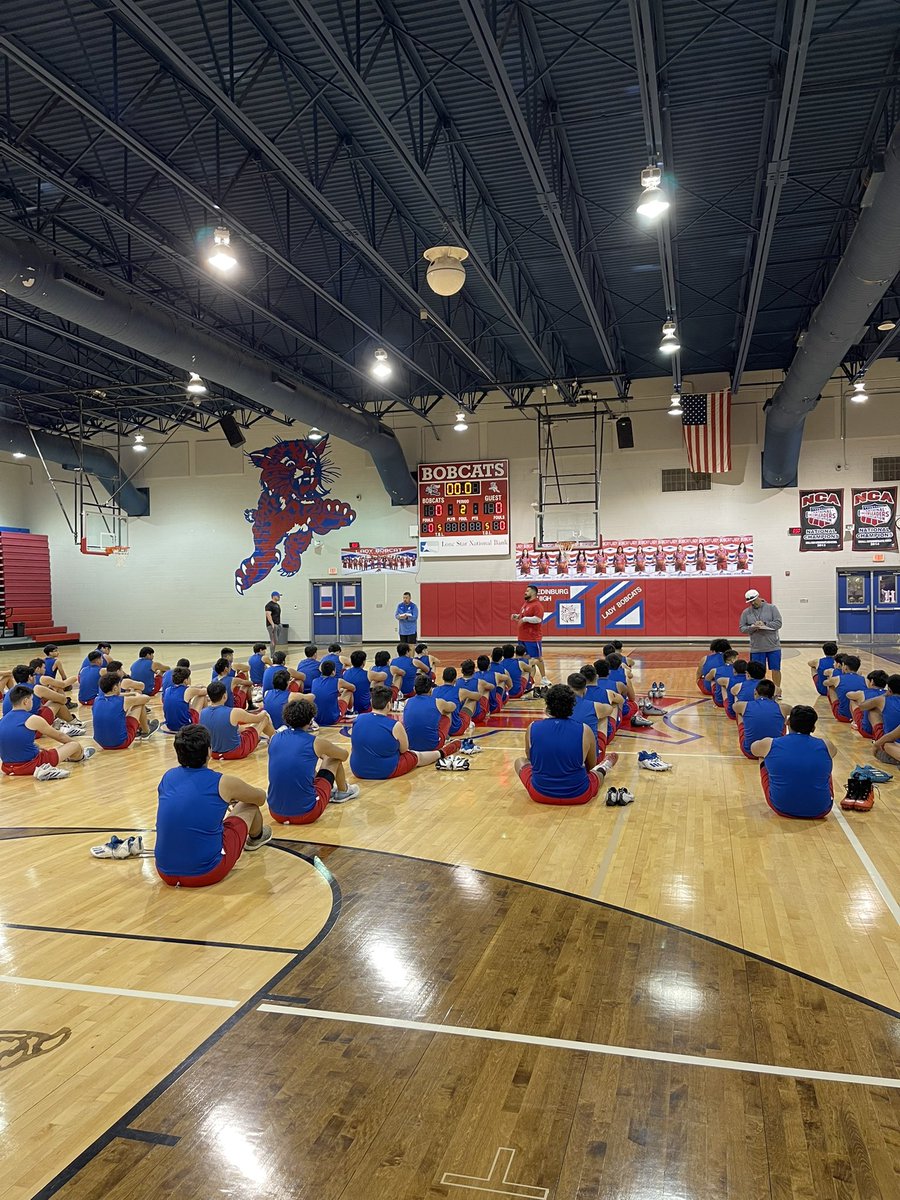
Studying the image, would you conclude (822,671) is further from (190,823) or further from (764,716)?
(190,823)

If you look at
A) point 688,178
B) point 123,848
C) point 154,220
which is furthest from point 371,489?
point 123,848

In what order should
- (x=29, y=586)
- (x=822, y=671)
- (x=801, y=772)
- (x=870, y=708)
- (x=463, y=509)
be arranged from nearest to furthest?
(x=801, y=772), (x=870, y=708), (x=822, y=671), (x=463, y=509), (x=29, y=586)

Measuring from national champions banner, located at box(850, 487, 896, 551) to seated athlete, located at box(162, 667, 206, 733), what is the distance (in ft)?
60.7

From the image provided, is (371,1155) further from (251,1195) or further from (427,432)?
(427,432)

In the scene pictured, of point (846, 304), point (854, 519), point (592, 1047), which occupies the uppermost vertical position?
point (846, 304)

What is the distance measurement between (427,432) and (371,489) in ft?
8.47

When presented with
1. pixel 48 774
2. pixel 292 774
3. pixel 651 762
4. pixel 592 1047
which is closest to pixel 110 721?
pixel 48 774

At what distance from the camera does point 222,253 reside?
9.69 meters

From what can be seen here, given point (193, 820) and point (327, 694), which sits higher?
point (327, 694)

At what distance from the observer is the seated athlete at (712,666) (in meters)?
12.8

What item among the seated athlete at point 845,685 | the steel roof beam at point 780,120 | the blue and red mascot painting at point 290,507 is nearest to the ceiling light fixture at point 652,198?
the steel roof beam at point 780,120

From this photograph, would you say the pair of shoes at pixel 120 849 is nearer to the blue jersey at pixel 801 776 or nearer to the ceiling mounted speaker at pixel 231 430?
the blue jersey at pixel 801 776

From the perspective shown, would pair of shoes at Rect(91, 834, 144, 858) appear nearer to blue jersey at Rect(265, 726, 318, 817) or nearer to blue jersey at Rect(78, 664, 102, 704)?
blue jersey at Rect(265, 726, 318, 817)

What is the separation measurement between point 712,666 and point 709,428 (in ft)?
33.4
